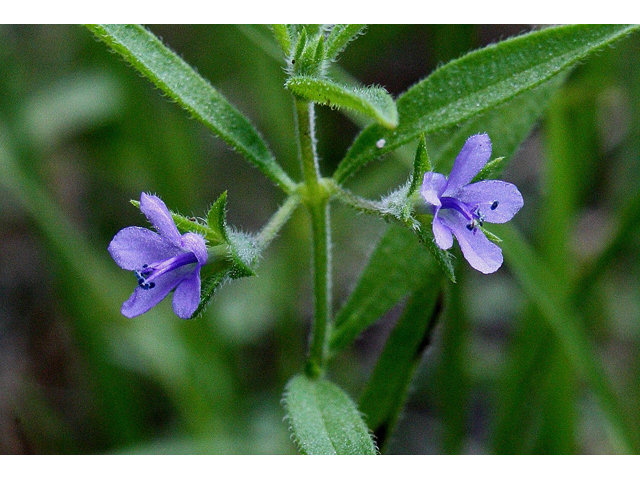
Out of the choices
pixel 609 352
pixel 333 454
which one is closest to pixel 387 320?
pixel 609 352

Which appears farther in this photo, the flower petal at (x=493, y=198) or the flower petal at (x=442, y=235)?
the flower petal at (x=493, y=198)

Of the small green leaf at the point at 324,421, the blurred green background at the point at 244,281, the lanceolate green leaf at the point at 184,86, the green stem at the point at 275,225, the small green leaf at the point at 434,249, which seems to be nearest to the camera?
the small green leaf at the point at 434,249

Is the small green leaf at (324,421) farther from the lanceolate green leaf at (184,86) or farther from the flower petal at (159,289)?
the lanceolate green leaf at (184,86)

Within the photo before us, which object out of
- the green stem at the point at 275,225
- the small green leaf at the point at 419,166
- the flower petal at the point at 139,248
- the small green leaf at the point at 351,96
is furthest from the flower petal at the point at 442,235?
the flower petal at the point at 139,248

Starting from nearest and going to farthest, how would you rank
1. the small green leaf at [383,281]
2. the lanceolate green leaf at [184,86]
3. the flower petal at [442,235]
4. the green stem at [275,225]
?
the flower petal at [442,235], the green stem at [275,225], the lanceolate green leaf at [184,86], the small green leaf at [383,281]

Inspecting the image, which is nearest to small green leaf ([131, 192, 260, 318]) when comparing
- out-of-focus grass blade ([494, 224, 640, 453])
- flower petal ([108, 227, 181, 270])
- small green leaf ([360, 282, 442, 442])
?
flower petal ([108, 227, 181, 270])

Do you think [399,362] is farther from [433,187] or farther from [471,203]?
[433,187]
